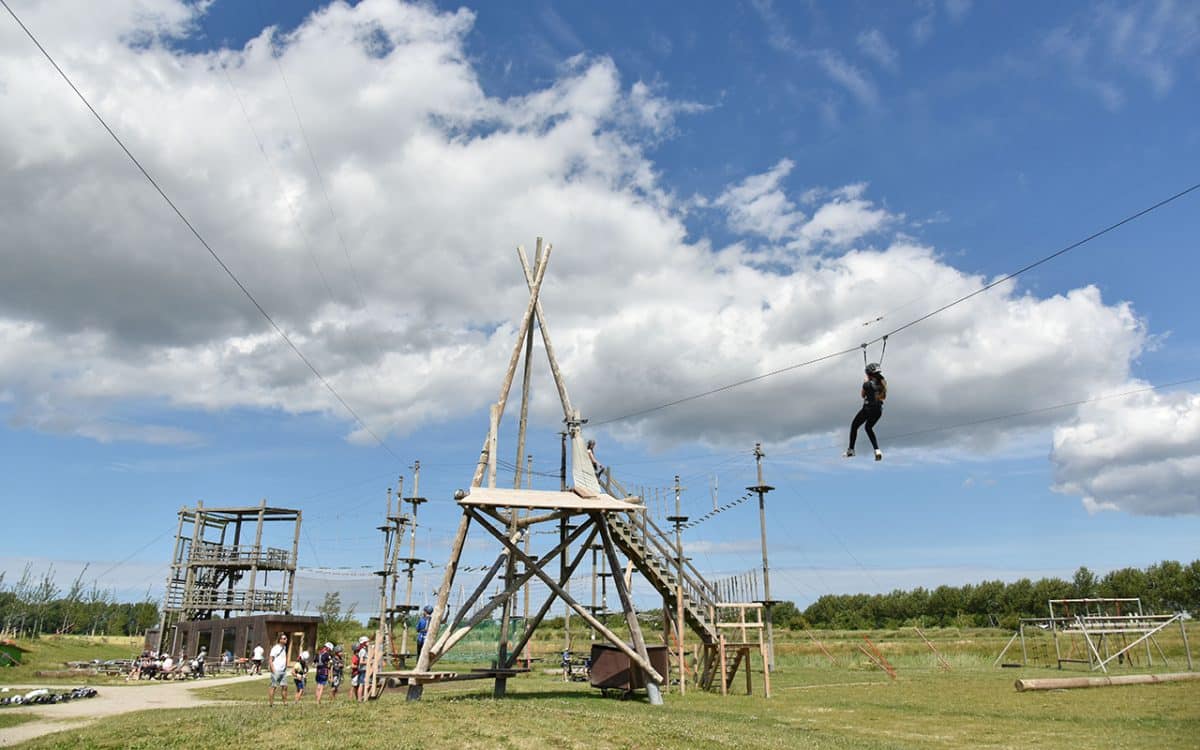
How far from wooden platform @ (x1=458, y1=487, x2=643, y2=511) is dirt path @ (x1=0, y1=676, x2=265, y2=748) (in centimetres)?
817

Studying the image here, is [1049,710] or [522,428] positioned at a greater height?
[522,428]

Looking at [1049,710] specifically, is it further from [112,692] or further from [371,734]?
[112,692]

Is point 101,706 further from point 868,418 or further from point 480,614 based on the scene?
point 868,418

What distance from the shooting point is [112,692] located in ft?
78.8

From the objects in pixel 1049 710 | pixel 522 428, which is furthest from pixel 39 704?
pixel 1049 710

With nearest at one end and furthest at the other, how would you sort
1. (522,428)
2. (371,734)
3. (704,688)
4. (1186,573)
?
(371,734)
(522,428)
(704,688)
(1186,573)

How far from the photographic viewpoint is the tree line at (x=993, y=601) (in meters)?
82.9

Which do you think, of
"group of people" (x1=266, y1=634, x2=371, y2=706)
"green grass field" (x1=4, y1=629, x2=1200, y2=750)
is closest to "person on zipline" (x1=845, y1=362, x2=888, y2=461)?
"green grass field" (x1=4, y1=629, x2=1200, y2=750)

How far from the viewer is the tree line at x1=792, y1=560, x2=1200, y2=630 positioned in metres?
82.9

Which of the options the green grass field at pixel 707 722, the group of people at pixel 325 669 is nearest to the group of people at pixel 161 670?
the group of people at pixel 325 669

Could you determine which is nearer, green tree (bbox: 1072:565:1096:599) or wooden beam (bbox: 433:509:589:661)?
wooden beam (bbox: 433:509:589:661)

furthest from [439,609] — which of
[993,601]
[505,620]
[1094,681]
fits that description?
[993,601]

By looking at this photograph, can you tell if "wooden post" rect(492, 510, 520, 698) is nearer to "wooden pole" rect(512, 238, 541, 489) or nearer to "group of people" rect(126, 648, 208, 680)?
"wooden pole" rect(512, 238, 541, 489)

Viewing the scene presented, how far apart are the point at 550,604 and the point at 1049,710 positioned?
1112cm
